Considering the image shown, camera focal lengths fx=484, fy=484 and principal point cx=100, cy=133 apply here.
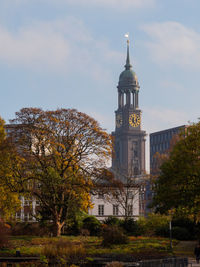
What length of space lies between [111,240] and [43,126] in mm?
15522

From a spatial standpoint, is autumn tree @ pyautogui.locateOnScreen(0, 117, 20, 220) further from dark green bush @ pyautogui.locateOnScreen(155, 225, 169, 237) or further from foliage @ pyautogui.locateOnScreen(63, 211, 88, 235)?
dark green bush @ pyautogui.locateOnScreen(155, 225, 169, 237)

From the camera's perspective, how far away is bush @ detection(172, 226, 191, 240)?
48156 millimetres

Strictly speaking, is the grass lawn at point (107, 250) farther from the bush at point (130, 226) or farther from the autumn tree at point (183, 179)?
the bush at point (130, 226)

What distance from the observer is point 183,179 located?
35500 mm

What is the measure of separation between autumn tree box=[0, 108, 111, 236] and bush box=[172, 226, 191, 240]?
8.92 meters

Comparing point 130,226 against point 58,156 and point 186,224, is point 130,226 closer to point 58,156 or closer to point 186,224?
point 186,224

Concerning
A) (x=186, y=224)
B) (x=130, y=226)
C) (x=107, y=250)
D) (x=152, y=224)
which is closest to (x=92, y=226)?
(x=130, y=226)

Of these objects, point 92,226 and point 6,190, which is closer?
point 6,190

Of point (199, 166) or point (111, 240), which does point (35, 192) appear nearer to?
point (111, 240)

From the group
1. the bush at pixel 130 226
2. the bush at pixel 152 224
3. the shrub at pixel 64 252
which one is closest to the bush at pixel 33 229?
the bush at pixel 130 226

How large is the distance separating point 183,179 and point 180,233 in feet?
47.1

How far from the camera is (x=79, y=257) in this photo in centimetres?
2731

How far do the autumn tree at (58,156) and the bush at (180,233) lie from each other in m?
8.92

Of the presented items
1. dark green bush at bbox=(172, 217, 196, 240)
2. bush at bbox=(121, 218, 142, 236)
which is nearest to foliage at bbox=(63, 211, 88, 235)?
bush at bbox=(121, 218, 142, 236)
